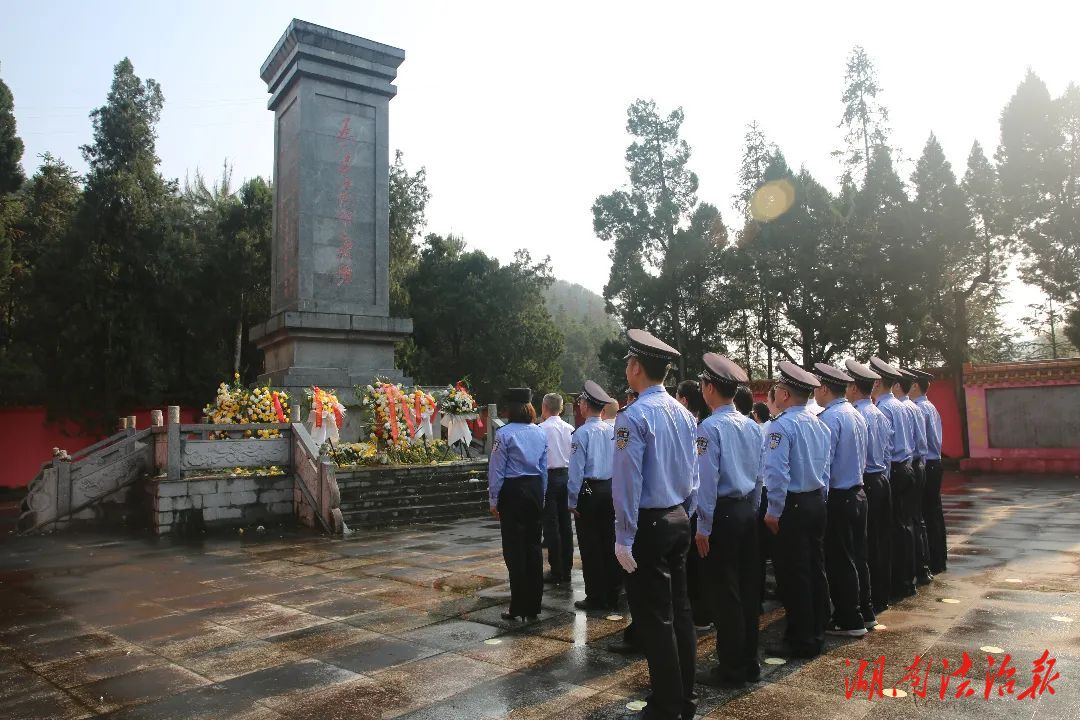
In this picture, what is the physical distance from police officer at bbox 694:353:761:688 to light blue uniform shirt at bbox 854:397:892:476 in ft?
5.50

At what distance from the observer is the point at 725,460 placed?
4.01 metres

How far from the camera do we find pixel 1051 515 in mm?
9758

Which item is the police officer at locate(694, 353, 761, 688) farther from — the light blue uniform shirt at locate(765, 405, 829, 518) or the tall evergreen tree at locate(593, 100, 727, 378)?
the tall evergreen tree at locate(593, 100, 727, 378)

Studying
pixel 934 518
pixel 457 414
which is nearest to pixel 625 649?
pixel 934 518

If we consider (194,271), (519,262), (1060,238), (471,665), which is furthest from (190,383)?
(1060,238)

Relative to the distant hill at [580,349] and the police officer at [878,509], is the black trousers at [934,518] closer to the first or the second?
the police officer at [878,509]

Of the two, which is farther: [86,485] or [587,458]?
[86,485]

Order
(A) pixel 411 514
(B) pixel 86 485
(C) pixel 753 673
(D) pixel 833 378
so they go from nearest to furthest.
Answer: (C) pixel 753 673 → (D) pixel 833 378 → (A) pixel 411 514 → (B) pixel 86 485

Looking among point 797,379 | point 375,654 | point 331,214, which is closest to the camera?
point 375,654

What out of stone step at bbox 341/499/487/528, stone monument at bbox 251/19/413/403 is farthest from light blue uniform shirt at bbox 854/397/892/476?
stone monument at bbox 251/19/413/403

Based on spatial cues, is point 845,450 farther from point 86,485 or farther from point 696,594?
point 86,485

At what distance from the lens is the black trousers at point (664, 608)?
3225mm

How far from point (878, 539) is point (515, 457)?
2.79 meters

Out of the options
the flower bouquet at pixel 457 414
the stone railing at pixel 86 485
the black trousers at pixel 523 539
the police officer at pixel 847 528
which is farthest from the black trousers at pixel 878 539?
the stone railing at pixel 86 485
